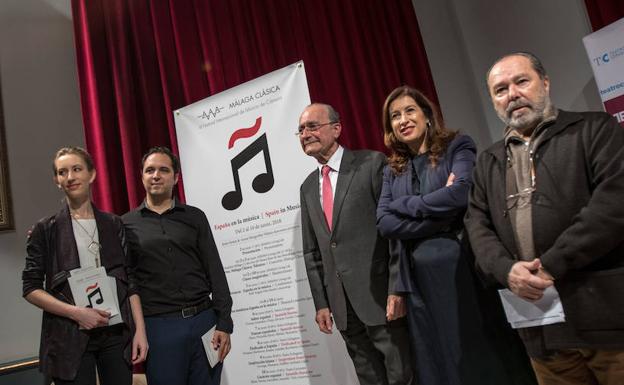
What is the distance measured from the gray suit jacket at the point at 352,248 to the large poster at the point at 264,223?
1.66 feet

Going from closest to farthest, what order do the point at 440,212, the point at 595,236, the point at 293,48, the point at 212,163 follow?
1. the point at 595,236
2. the point at 440,212
3. the point at 212,163
4. the point at 293,48

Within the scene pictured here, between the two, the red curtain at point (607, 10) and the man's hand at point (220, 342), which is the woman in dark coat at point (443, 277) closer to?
Answer: the man's hand at point (220, 342)

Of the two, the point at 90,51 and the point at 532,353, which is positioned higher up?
the point at 90,51

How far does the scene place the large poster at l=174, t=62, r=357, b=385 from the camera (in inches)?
116

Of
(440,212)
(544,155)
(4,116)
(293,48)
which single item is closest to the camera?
(544,155)

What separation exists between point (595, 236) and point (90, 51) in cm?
380

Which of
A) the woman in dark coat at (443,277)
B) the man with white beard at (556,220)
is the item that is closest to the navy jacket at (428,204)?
the woman in dark coat at (443,277)

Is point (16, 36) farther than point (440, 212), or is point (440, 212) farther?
point (16, 36)

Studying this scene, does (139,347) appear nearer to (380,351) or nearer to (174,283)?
(174,283)

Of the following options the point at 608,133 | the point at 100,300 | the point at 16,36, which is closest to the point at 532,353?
the point at 608,133

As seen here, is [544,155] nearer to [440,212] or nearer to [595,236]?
[595,236]

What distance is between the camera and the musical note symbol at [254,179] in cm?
310

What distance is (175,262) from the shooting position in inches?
90.5

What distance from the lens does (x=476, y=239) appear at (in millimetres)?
1701
